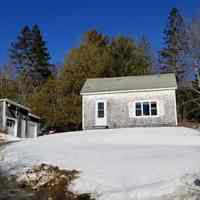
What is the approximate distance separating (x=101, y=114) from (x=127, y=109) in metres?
2.14

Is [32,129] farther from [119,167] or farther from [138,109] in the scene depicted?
[119,167]

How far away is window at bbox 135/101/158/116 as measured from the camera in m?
24.1

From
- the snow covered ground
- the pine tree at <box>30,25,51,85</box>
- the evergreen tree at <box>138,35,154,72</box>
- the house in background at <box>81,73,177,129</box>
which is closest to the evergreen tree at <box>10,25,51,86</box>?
the pine tree at <box>30,25,51,85</box>

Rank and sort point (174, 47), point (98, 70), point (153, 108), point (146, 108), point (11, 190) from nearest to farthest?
point (11, 190) < point (153, 108) < point (146, 108) < point (98, 70) < point (174, 47)

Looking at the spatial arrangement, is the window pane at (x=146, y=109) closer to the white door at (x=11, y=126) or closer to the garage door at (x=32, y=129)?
the white door at (x=11, y=126)

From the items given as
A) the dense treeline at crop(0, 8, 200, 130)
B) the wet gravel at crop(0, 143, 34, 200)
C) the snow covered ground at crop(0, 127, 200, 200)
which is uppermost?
the dense treeline at crop(0, 8, 200, 130)

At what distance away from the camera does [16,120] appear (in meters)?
27.4

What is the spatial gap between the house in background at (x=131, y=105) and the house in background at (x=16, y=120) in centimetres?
652

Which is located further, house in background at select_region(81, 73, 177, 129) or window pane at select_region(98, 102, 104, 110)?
window pane at select_region(98, 102, 104, 110)

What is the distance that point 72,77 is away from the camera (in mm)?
37094

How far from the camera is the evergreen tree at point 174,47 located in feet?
115

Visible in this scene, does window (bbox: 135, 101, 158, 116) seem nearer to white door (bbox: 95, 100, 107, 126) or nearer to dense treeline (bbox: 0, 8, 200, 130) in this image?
white door (bbox: 95, 100, 107, 126)

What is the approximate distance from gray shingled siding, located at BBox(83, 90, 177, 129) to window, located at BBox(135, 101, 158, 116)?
1.05ft

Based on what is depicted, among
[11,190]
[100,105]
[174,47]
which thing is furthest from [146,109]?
[174,47]
